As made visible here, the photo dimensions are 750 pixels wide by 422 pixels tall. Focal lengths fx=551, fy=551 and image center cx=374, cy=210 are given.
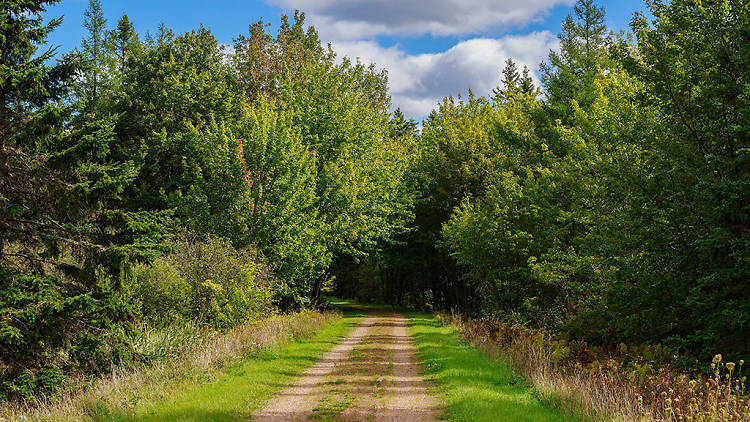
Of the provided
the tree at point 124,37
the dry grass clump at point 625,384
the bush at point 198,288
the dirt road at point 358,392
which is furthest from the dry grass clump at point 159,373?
the tree at point 124,37

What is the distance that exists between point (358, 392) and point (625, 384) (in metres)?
5.30

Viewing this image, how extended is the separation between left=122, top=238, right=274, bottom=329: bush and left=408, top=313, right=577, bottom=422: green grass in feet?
21.3

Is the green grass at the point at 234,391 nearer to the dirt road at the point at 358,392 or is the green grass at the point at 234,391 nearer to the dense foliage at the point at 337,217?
the dirt road at the point at 358,392

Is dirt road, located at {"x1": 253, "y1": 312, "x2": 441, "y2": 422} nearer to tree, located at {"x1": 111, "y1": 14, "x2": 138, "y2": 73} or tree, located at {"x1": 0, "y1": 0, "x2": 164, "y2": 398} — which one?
tree, located at {"x1": 0, "y1": 0, "x2": 164, "y2": 398}

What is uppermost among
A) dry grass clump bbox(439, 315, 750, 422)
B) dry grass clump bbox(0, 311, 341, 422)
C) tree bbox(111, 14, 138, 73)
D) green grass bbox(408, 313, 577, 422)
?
tree bbox(111, 14, 138, 73)

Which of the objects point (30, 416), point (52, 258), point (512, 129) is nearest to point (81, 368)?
point (52, 258)

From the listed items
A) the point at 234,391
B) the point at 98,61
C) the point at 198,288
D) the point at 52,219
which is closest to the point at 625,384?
the point at 234,391

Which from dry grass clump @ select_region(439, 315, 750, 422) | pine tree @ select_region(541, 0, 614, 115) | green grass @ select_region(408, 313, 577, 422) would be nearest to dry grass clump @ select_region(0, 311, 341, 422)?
green grass @ select_region(408, 313, 577, 422)

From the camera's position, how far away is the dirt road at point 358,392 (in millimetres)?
9820

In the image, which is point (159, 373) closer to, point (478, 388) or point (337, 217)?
point (478, 388)

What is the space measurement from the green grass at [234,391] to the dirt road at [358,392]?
37cm

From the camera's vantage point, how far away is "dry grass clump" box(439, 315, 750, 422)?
7.72 m

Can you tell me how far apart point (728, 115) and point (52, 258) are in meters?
18.0

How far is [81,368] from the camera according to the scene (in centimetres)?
1455
